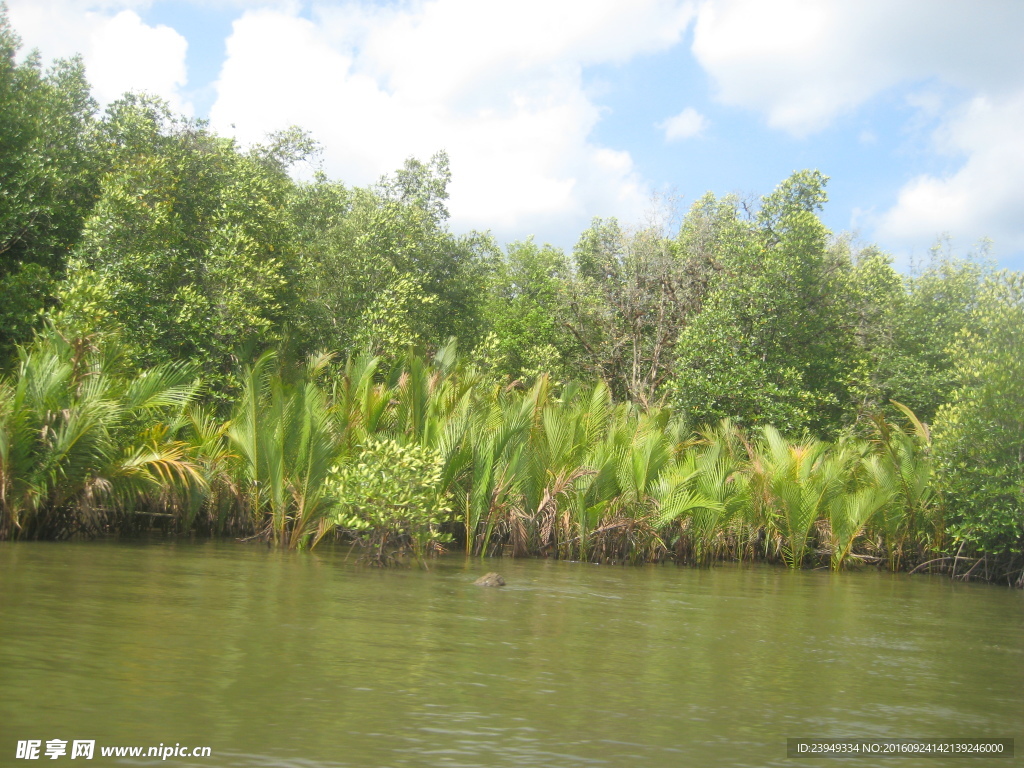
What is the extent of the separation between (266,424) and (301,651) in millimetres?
6297

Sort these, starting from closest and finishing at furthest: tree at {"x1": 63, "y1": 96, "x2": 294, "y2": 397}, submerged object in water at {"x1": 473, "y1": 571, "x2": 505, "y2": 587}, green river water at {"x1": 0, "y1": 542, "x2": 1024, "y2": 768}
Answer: green river water at {"x1": 0, "y1": 542, "x2": 1024, "y2": 768}
submerged object in water at {"x1": 473, "y1": 571, "x2": 505, "y2": 587}
tree at {"x1": 63, "y1": 96, "x2": 294, "y2": 397}

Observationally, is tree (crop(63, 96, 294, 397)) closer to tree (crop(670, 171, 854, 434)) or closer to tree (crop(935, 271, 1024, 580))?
tree (crop(670, 171, 854, 434))

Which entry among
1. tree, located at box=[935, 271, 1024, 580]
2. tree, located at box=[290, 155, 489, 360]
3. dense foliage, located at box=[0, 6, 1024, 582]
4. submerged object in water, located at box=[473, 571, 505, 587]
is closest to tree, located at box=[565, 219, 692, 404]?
dense foliage, located at box=[0, 6, 1024, 582]

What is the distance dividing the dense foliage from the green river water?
74.7 inches

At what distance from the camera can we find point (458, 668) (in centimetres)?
549

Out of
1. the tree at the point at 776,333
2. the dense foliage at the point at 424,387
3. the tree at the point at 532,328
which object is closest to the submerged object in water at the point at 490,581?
the dense foliage at the point at 424,387

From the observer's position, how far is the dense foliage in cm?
1110

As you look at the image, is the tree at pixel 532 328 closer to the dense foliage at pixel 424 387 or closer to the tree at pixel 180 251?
the dense foliage at pixel 424 387

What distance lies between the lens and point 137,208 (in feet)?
48.4

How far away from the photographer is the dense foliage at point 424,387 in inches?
437

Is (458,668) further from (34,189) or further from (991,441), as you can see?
(34,189)

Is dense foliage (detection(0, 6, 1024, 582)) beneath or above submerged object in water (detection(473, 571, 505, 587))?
above

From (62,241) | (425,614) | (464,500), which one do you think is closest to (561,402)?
(464,500)

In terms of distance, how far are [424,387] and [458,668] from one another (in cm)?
747
